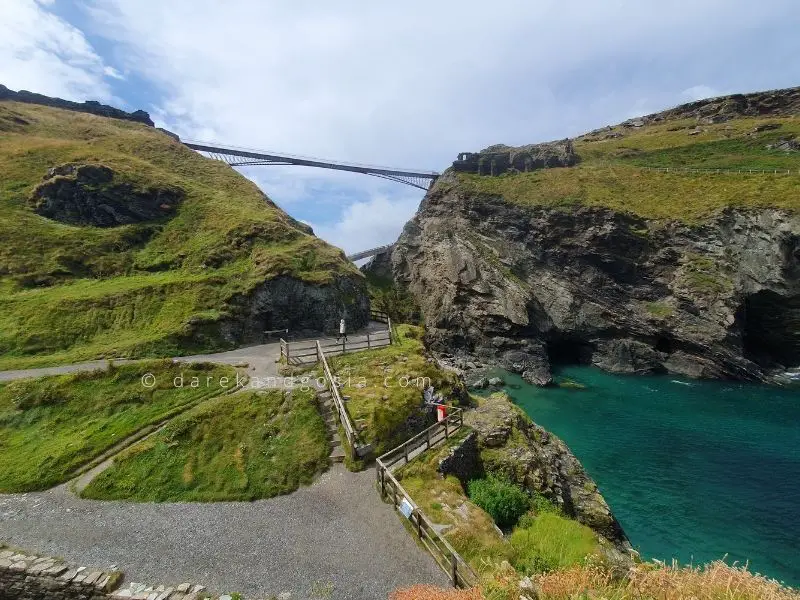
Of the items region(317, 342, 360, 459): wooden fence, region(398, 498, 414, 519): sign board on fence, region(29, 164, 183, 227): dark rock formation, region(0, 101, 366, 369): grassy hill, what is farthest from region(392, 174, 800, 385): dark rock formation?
region(29, 164, 183, 227): dark rock formation

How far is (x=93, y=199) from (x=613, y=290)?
259 ft

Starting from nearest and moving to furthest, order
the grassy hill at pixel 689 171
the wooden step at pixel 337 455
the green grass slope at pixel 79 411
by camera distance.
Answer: the green grass slope at pixel 79 411 → the wooden step at pixel 337 455 → the grassy hill at pixel 689 171

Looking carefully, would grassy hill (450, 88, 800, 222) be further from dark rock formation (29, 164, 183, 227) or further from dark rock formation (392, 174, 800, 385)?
dark rock formation (29, 164, 183, 227)

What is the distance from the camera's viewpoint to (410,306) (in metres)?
85.6

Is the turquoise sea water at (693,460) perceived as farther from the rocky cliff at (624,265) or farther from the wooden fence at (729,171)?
the wooden fence at (729,171)

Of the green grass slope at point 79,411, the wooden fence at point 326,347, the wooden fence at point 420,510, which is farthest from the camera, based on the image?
the wooden fence at point 326,347

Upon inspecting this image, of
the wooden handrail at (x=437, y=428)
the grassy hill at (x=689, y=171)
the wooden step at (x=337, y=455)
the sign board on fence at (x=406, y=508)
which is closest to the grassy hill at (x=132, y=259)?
the wooden step at (x=337, y=455)

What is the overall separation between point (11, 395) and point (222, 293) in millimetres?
16690

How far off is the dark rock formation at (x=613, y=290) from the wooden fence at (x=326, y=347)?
32096mm

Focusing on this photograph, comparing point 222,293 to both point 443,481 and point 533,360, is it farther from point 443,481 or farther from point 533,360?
point 533,360

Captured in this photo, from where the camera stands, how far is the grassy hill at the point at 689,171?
67500mm

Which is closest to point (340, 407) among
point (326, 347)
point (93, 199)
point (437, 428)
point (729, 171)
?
point (437, 428)

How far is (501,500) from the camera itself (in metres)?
18.6

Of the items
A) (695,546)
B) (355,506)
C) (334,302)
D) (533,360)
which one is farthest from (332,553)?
(533,360)
